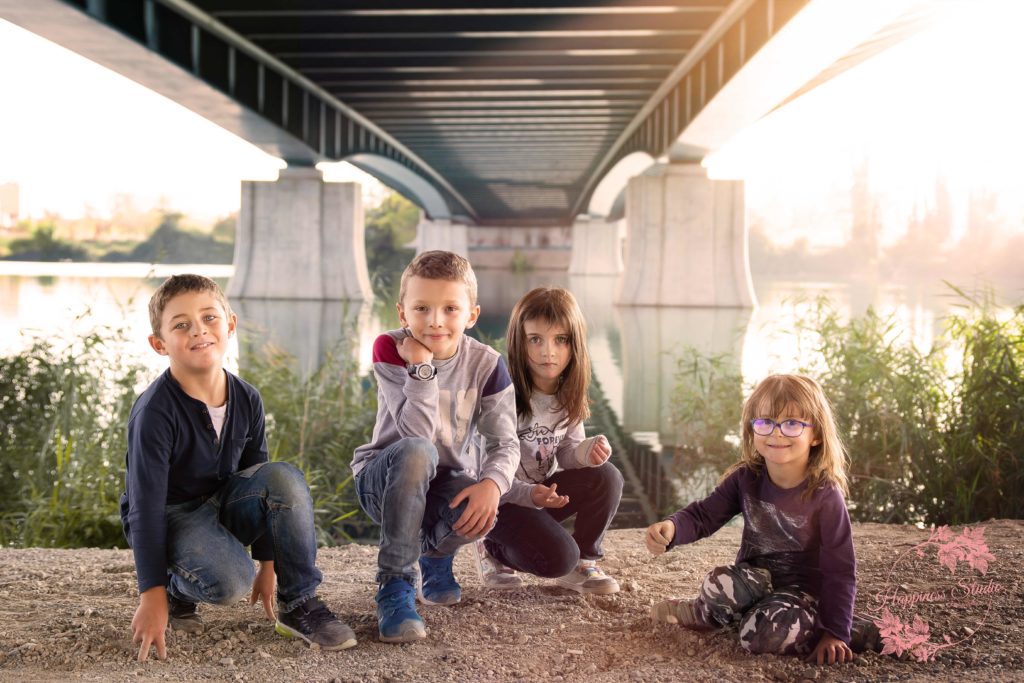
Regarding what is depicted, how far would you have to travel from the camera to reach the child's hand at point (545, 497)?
365cm

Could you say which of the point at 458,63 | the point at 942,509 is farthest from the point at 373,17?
the point at 942,509

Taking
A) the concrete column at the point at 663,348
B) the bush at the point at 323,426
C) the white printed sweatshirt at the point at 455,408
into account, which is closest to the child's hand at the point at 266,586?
the white printed sweatshirt at the point at 455,408

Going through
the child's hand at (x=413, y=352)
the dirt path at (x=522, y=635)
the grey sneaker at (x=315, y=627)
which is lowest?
the dirt path at (x=522, y=635)

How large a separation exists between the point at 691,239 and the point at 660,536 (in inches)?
1020

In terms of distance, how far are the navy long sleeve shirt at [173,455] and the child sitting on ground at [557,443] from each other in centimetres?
98

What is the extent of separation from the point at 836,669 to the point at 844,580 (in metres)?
0.27

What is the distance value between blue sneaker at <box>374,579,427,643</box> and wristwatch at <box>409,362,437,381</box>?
68cm


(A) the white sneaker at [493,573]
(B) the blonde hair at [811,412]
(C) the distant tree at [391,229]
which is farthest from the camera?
(C) the distant tree at [391,229]

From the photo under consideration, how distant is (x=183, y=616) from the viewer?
3.42m

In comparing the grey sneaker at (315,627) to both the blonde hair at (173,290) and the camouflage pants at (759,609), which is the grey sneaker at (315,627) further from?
the camouflage pants at (759,609)

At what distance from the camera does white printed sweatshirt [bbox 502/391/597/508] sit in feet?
13.0

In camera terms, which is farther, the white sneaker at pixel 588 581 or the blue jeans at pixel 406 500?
the white sneaker at pixel 588 581

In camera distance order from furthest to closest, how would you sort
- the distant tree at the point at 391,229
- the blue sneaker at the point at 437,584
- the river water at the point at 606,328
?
the distant tree at the point at 391,229
the river water at the point at 606,328
the blue sneaker at the point at 437,584

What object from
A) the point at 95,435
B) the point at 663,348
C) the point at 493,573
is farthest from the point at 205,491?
the point at 663,348
